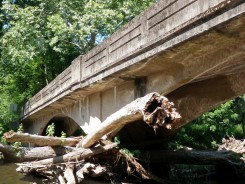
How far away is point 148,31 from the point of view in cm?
626

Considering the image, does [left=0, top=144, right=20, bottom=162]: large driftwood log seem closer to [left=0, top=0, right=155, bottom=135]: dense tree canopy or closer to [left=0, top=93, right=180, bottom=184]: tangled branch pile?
[left=0, top=93, right=180, bottom=184]: tangled branch pile

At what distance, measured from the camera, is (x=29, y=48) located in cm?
2041

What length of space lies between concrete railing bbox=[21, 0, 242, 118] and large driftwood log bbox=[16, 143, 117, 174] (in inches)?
63.9

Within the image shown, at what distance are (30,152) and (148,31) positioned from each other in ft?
11.0

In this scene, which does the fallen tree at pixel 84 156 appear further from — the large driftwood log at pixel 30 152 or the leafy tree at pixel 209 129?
the leafy tree at pixel 209 129

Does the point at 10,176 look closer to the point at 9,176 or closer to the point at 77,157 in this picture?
the point at 9,176

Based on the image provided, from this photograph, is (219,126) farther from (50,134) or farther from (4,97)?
(4,97)

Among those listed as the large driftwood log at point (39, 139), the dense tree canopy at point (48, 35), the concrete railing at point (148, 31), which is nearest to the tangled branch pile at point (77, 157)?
the large driftwood log at point (39, 139)

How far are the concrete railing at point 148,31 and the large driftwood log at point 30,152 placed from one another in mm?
1812

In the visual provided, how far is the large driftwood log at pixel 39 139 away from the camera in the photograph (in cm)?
656

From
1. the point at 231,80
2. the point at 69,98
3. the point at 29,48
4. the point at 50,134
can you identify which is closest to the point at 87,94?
the point at 69,98

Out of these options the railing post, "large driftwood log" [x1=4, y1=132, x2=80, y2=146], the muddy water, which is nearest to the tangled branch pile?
"large driftwood log" [x1=4, y1=132, x2=80, y2=146]

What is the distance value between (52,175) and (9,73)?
52.1ft

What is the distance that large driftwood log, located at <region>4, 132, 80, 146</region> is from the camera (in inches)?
258
